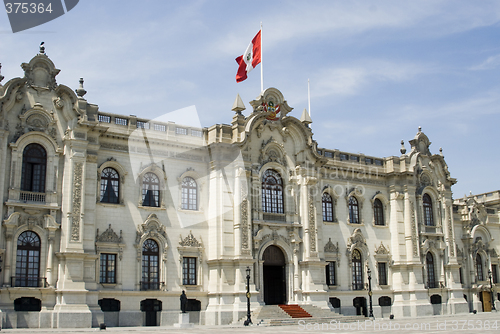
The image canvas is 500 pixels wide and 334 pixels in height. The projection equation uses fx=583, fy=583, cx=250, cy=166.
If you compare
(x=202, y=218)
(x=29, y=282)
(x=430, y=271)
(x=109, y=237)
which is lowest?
(x=29, y=282)

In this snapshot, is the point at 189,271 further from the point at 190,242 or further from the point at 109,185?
the point at 109,185

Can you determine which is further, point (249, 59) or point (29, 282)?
point (249, 59)

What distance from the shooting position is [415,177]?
153ft

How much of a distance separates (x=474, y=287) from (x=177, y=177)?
28.3 m

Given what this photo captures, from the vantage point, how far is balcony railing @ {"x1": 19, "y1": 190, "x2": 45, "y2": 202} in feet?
102

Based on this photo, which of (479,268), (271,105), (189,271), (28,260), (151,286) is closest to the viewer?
(28,260)

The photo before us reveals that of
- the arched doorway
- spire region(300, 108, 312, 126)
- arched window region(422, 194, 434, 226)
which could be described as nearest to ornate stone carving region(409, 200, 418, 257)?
arched window region(422, 194, 434, 226)

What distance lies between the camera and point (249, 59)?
40.4m

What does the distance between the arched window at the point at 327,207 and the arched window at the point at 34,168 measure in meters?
20.2

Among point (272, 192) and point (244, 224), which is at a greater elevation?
point (272, 192)

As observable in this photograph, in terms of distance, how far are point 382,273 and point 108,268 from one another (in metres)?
21.5

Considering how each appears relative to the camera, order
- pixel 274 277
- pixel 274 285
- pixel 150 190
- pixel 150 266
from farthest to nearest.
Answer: pixel 274 277
pixel 274 285
pixel 150 190
pixel 150 266

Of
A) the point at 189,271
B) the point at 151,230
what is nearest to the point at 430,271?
the point at 189,271

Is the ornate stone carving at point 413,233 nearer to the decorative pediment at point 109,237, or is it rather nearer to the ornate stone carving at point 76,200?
the decorative pediment at point 109,237
